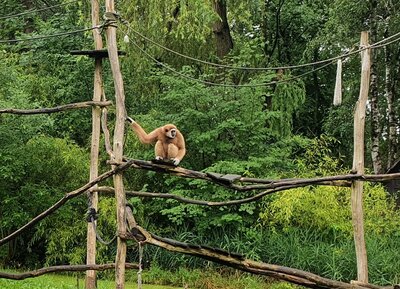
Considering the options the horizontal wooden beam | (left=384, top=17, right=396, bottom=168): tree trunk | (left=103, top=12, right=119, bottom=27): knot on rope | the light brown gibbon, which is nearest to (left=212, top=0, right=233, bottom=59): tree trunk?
(left=384, top=17, right=396, bottom=168): tree trunk

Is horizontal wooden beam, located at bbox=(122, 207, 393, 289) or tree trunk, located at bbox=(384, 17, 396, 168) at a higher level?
tree trunk, located at bbox=(384, 17, 396, 168)

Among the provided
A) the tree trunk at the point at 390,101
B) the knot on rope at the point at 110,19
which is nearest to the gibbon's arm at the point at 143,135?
the knot on rope at the point at 110,19

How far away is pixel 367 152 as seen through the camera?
20.3 meters

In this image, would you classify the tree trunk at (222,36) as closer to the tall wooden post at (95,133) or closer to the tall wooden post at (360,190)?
the tall wooden post at (95,133)

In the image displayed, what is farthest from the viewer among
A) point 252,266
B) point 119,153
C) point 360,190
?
point 360,190

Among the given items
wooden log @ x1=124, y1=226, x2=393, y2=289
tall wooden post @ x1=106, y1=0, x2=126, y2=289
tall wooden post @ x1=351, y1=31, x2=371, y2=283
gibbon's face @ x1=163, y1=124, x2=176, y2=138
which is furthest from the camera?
gibbon's face @ x1=163, y1=124, x2=176, y2=138

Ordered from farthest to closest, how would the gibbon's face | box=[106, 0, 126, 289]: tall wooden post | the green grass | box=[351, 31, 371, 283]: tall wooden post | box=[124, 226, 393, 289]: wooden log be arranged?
1. the green grass
2. the gibbon's face
3. box=[351, 31, 371, 283]: tall wooden post
4. box=[106, 0, 126, 289]: tall wooden post
5. box=[124, 226, 393, 289]: wooden log

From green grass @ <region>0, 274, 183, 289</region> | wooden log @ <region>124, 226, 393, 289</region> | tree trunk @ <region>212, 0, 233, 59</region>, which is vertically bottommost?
green grass @ <region>0, 274, 183, 289</region>

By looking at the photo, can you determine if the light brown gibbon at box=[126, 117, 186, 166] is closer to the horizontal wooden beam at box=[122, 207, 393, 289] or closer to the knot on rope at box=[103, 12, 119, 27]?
the knot on rope at box=[103, 12, 119, 27]

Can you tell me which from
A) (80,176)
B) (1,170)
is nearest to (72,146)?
(80,176)

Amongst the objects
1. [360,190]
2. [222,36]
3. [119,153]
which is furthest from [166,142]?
[222,36]

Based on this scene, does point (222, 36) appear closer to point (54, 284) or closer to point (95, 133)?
point (95, 133)

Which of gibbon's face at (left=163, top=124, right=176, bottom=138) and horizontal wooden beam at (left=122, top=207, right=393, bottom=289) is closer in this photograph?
horizontal wooden beam at (left=122, top=207, right=393, bottom=289)

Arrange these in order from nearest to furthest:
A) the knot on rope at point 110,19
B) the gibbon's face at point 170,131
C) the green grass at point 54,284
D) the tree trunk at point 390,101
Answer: the knot on rope at point 110,19 < the gibbon's face at point 170,131 < the green grass at point 54,284 < the tree trunk at point 390,101
